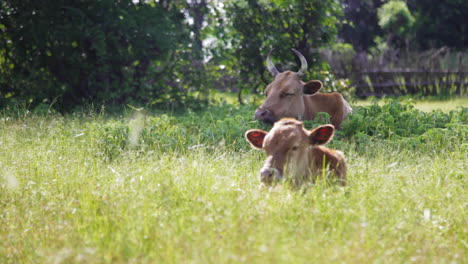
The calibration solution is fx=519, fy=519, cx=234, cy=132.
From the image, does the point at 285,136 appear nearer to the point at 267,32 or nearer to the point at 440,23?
the point at 267,32

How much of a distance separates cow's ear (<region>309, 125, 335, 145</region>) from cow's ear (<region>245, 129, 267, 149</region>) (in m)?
0.44

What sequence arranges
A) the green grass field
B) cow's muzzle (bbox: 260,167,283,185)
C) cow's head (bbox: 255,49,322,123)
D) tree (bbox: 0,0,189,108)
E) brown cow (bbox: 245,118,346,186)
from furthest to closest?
tree (bbox: 0,0,189,108), cow's head (bbox: 255,49,322,123), brown cow (bbox: 245,118,346,186), cow's muzzle (bbox: 260,167,283,185), the green grass field

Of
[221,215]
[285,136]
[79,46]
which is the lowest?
[79,46]

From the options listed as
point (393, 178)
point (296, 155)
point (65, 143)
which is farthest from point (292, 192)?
point (65, 143)

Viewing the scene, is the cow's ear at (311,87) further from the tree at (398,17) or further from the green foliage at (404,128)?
the tree at (398,17)

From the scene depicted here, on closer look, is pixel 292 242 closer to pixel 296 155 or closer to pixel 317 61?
pixel 296 155

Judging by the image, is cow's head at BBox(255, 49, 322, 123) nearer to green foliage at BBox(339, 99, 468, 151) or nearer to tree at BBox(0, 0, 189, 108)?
green foliage at BBox(339, 99, 468, 151)

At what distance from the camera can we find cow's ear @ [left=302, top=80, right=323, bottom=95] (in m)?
7.48

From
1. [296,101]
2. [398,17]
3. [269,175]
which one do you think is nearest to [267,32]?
[296,101]

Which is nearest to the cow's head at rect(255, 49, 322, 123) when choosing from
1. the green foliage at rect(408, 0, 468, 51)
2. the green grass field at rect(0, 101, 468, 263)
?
the green grass field at rect(0, 101, 468, 263)

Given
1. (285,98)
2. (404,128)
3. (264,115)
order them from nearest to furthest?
1. (264,115)
2. (404,128)
3. (285,98)

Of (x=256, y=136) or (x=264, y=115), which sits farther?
(x=264, y=115)

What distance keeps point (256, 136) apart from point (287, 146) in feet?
1.74

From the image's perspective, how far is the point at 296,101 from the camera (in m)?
7.39
